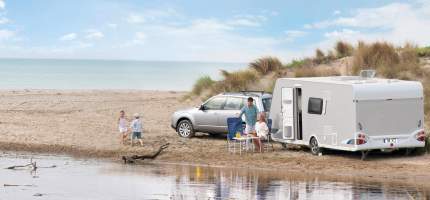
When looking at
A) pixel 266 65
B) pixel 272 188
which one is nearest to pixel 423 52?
pixel 266 65

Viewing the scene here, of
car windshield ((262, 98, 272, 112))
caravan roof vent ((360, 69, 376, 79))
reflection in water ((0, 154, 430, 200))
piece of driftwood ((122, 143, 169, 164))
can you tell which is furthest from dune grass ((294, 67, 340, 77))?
reflection in water ((0, 154, 430, 200))

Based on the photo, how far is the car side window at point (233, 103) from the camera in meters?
27.0

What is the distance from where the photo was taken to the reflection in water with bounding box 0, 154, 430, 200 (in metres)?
18.8

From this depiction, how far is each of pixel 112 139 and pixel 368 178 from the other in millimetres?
9568

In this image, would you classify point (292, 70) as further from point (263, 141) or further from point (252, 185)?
point (252, 185)

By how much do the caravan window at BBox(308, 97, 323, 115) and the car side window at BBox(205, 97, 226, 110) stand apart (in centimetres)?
385

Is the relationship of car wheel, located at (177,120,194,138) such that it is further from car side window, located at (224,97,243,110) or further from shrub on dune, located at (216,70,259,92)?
shrub on dune, located at (216,70,259,92)

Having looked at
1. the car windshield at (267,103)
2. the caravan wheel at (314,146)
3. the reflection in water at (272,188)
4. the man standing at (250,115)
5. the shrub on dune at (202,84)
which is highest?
the shrub on dune at (202,84)

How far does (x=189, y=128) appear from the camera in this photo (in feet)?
92.9

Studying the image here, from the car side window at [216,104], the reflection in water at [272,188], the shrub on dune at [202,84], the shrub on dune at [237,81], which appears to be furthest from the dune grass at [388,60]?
the reflection in water at [272,188]

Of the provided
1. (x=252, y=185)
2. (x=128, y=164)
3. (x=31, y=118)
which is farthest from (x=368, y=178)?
(x=31, y=118)

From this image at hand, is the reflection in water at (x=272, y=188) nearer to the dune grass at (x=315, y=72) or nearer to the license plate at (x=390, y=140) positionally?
the license plate at (x=390, y=140)

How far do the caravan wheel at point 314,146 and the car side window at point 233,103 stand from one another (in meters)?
3.11

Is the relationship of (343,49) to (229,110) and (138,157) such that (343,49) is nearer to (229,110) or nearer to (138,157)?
(229,110)
